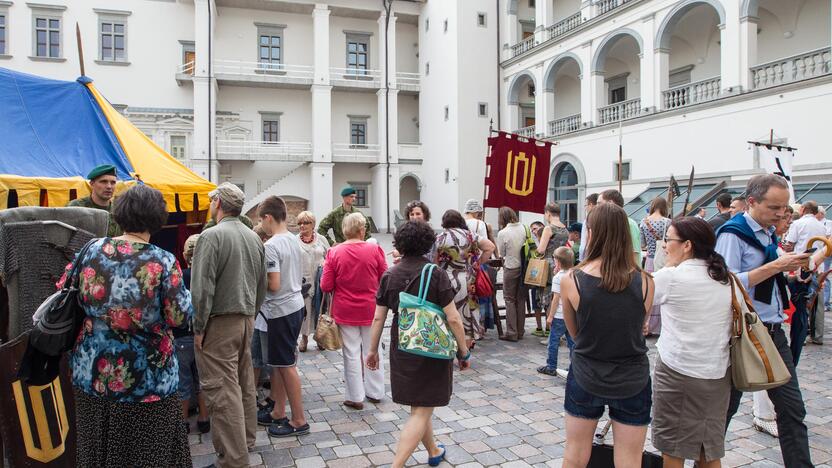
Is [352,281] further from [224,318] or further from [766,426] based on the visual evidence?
[766,426]

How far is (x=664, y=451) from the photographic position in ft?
9.31

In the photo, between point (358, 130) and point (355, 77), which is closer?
point (355, 77)

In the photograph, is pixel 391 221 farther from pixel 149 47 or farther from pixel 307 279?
pixel 307 279

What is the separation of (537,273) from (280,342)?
13.0ft

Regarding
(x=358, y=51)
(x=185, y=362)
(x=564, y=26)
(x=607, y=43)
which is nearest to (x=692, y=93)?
(x=607, y=43)

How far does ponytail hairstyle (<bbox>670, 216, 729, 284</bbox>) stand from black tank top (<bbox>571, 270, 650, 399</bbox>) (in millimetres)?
407

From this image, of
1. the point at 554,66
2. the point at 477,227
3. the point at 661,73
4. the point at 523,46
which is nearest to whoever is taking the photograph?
the point at 477,227

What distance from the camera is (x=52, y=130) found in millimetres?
5559

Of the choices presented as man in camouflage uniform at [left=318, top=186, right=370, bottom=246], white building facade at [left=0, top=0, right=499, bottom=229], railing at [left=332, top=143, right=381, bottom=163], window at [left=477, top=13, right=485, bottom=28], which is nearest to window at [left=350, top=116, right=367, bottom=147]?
white building facade at [left=0, top=0, right=499, bottom=229]

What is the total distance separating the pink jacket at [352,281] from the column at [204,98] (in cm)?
2475

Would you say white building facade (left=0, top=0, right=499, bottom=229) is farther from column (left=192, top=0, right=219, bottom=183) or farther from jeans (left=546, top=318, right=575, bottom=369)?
jeans (left=546, top=318, right=575, bottom=369)

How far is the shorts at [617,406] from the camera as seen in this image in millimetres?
2645

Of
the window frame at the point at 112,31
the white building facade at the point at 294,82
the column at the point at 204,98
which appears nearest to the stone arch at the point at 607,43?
the white building facade at the point at 294,82

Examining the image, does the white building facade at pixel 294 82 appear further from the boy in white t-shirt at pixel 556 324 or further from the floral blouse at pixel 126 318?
the floral blouse at pixel 126 318
